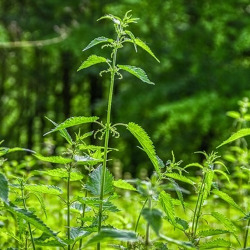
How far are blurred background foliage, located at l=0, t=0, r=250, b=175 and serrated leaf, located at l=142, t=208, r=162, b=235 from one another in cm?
233

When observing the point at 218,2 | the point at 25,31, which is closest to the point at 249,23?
the point at 218,2

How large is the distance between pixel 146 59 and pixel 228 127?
2413 millimetres

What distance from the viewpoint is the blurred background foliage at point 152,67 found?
645cm

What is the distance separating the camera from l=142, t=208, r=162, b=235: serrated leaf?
98cm

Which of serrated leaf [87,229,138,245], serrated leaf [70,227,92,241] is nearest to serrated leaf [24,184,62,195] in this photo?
serrated leaf [70,227,92,241]

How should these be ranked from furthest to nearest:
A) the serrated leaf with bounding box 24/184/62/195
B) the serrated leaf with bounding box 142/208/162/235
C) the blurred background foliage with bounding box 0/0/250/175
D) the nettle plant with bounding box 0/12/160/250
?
the blurred background foliage with bounding box 0/0/250/175
the serrated leaf with bounding box 24/184/62/195
the nettle plant with bounding box 0/12/160/250
the serrated leaf with bounding box 142/208/162/235

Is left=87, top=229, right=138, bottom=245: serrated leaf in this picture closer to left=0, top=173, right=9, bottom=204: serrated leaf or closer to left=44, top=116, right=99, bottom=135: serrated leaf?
left=0, top=173, right=9, bottom=204: serrated leaf

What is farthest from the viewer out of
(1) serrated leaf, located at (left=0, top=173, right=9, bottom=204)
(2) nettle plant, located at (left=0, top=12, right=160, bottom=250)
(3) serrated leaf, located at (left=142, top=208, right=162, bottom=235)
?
(2) nettle plant, located at (left=0, top=12, right=160, bottom=250)

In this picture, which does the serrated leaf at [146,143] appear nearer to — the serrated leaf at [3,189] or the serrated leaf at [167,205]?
the serrated leaf at [167,205]

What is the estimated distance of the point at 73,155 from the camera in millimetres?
1374

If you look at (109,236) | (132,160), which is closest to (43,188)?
(109,236)

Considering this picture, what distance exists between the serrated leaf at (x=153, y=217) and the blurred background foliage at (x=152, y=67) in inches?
91.9

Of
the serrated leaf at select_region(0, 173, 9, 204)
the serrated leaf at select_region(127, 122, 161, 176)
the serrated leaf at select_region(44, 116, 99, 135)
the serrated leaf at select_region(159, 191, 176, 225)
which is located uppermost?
the serrated leaf at select_region(44, 116, 99, 135)

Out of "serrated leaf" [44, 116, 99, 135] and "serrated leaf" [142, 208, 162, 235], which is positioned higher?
"serrated leaf" [44, 116, 99, 135]
